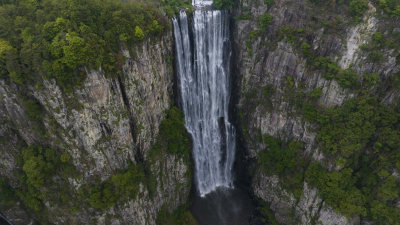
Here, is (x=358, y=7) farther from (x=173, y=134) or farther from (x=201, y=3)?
(x=173, y=134)

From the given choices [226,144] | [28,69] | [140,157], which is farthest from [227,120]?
[28,69]

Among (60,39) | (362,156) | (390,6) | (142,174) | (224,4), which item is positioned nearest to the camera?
(60,39)

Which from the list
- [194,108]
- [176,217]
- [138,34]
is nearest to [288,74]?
[194,108]

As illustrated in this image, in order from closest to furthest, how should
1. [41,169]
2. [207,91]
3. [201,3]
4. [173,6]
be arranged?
1. [41,169]
2. [173,6]
3. [207,91]
4. [201,3]

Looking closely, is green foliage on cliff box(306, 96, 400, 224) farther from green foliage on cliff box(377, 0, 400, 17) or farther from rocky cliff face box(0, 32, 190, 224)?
rocky cliff face box(0, 32, 190, 224)

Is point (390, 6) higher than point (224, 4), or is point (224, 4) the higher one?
point (390, 6)

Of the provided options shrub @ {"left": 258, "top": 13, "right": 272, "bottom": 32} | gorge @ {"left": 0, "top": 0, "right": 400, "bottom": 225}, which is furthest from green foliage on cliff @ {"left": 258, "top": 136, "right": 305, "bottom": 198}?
shrub @ {"left": 258, "top": 13, "right": 272, "bottom": 32}

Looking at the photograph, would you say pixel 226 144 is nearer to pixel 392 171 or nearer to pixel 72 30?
pixel 392 171
